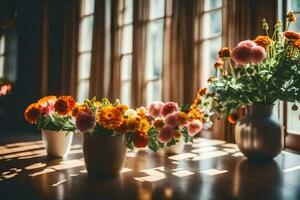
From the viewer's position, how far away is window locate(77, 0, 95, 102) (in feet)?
15.4

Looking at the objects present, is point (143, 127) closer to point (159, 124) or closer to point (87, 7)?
point (159, 124)

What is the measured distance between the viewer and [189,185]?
1273 millimetres

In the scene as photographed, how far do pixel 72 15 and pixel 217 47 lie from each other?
7.86ft

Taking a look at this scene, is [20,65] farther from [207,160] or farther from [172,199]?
[172,199]

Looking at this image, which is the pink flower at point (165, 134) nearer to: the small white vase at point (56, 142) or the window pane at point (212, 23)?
the small white vase at point (56, 142)

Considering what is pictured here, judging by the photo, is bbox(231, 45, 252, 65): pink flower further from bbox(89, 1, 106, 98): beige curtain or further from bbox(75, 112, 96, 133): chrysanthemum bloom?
bbox(89, 1, 106, 98): beige curtain

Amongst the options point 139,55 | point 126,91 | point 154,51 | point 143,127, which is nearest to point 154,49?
point 154,51

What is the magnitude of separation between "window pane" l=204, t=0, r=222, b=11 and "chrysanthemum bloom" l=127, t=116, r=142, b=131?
1964 mm

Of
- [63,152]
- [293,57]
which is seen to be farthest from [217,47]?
[63,152]

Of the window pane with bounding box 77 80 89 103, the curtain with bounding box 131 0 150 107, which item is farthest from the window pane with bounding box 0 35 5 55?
the curtain with bounding box 131 0 150 107

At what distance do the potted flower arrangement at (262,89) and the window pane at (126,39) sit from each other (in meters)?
2.46

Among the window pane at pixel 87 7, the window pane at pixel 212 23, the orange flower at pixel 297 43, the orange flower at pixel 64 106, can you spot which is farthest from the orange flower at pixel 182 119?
the window pane at pixel 87 7

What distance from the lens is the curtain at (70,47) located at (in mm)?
4676

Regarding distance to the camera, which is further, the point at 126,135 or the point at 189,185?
the point at 126,135
